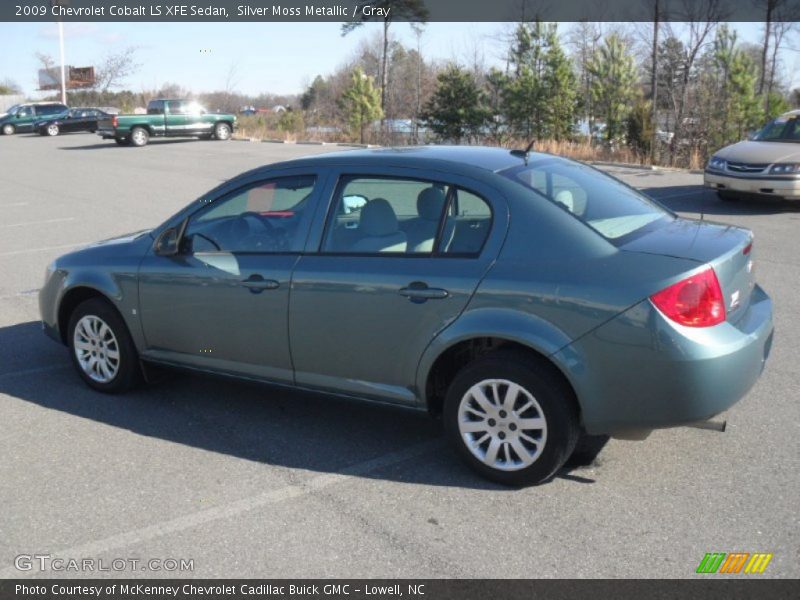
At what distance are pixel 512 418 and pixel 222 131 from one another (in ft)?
110

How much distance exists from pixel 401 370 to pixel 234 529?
1.19 m

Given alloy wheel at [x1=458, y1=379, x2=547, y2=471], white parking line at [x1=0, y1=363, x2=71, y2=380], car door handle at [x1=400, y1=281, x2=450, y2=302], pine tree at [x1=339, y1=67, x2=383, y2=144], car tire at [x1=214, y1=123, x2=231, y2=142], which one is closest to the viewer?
alloy wheel at [x1=458, y1=379, x2=547, y2=471]

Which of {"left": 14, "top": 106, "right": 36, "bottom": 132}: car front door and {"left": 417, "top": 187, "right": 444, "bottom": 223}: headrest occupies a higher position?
{"left": 14, "top": 106, "right": 36, "bottom": 132}: car front door

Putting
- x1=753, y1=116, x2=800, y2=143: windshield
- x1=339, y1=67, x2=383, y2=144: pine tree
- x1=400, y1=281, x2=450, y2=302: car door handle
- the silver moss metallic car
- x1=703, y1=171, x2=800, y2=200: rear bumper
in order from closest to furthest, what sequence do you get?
the silver moss metallic car < x1=400, y1=281, x2=450, y2=302: car door handle < x1=703, y1=171, x2=800, y2=200: rear bumper < x1=753, y1=116, x2=800, y2=143: windshield < x1=339, y1=67, x2=383, y2=144: pine tree

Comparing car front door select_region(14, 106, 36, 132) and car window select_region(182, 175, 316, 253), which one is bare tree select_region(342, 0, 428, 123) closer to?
car front door select_region(14, 106, 36, 132)

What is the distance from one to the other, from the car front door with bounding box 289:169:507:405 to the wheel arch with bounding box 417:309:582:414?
2.6 inches

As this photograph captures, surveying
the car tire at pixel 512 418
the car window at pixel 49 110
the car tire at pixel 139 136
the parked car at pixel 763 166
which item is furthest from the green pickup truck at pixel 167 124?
the car tire at pixel 512 418

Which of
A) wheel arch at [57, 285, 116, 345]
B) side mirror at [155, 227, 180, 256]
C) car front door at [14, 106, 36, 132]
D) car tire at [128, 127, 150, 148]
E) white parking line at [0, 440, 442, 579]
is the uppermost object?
car front door at [14, 106, 36, 132]

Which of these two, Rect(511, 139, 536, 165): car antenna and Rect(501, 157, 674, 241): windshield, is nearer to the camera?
Rect(501, 157, 674, 241): windshield

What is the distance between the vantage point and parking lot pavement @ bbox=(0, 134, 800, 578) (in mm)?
3729

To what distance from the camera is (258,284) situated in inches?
197

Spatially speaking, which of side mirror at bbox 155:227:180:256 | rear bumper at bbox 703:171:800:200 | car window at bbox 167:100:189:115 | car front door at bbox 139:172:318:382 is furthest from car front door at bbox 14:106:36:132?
car front door at bbox 139:172:318:382

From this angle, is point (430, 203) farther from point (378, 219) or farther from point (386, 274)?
point (386, 274)

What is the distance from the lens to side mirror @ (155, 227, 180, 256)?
215 inches
